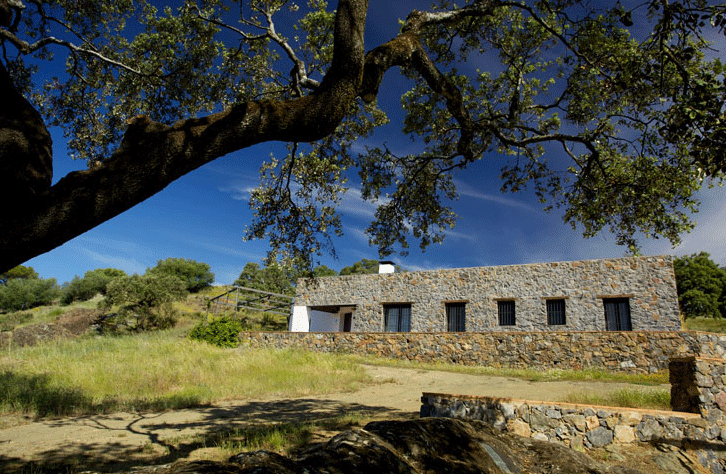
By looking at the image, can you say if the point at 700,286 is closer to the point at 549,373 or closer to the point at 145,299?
the point at 549,373

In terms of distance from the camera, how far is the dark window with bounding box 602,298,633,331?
1861 cm

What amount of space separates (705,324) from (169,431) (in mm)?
42376

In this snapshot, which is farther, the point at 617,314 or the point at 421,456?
the point at 617,314

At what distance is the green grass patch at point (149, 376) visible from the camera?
365 inches

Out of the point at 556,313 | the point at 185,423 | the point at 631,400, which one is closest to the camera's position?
the point at 185,423

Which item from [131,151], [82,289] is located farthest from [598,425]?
[82,289]

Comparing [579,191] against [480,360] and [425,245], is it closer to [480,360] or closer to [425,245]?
[425,245]

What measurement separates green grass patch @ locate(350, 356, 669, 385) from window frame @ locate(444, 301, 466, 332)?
4675mm

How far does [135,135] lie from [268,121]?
3.46 ft

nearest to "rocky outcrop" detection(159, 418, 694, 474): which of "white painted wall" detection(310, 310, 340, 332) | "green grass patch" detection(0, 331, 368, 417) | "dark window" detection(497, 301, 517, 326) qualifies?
"green grass patch" detection(0, 331, 368, 417)

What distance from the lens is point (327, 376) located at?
13312 millimetres

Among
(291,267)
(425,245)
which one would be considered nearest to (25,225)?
(291,267)

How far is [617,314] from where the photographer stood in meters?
18.8

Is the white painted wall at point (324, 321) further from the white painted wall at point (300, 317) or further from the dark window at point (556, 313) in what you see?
the dark window at point (556, 313)
